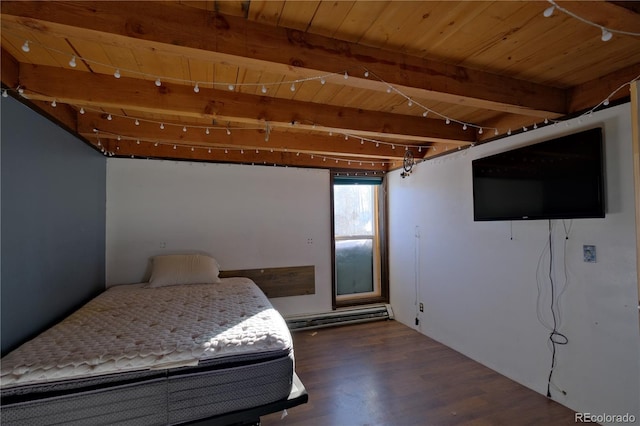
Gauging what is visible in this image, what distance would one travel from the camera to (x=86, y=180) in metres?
2.66

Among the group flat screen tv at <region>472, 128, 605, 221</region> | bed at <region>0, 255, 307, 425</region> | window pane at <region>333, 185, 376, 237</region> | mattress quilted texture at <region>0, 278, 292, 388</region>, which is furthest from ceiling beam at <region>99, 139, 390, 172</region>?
bed at <region>0, 255, 307, 425</region>

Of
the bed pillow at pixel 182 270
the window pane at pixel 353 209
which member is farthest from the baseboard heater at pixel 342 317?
the bed pillow at pixel 182 270

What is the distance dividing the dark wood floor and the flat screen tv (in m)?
1.40

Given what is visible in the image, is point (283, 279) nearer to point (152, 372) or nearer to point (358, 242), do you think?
point (358, 242)

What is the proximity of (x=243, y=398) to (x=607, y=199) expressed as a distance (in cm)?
255

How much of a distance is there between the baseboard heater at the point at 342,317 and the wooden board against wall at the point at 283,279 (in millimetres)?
322

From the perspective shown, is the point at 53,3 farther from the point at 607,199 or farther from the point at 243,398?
the point at 607,199

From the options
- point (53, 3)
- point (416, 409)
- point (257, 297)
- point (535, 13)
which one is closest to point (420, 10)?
point (535, 13)

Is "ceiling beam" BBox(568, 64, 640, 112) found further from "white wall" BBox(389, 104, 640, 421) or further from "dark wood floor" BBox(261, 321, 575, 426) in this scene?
"dark wood floor" BBox(261, 321, 575, 426)

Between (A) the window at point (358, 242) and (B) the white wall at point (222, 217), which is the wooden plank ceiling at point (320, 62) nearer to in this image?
(B) the white wall at point (222, 217)

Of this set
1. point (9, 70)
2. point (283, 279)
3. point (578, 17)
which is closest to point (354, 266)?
point (283, 279)

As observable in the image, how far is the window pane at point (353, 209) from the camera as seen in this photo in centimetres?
428

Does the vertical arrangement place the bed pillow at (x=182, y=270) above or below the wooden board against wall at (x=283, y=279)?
above

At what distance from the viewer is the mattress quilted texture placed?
4.54 ft
